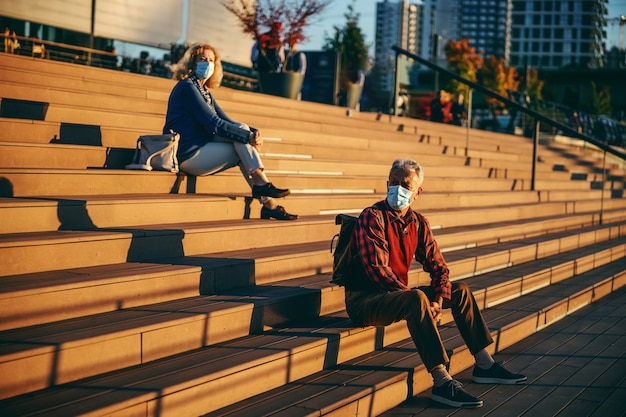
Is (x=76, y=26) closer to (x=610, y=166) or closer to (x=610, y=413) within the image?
(x=610, y=166)

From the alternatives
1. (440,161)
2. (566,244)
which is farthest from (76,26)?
(566,244)

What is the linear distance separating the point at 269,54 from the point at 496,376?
9.28 metres

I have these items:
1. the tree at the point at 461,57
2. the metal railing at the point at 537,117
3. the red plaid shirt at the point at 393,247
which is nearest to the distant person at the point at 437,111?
the metal railing at the point at 537,117

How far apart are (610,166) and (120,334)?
51.1 feet

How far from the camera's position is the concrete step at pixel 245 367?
3.31 metres

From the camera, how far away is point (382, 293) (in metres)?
4.68

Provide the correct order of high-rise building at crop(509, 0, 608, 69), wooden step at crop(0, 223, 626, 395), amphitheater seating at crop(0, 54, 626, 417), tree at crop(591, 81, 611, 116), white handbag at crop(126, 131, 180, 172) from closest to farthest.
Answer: wooden step at crop(0, 223, 626, 395)
amphitheater seating at crop(0, 54, 626, 417)
white handbag at crop(126, 131, 180, 172)
tree at crop(591, 81, 611, 116)
high-rise building at crop(509, 0, 608, 69)

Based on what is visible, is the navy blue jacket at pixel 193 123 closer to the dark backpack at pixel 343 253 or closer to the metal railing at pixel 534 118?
the dark backpack at pixel 343 253

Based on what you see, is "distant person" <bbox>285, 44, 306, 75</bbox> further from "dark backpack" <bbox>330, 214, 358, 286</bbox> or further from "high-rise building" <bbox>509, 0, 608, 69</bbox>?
"high-rise building" <bbox>509, 0, 608, 69</bbox>

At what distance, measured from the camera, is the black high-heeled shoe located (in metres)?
6.35

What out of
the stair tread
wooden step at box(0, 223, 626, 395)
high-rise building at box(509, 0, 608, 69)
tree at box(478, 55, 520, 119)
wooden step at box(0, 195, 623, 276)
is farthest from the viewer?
high-rise building at box(509, 0, 608, 69)

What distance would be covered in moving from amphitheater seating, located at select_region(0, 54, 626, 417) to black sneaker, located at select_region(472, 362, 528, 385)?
0.17m

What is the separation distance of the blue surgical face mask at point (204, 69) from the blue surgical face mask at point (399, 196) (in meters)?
2.28

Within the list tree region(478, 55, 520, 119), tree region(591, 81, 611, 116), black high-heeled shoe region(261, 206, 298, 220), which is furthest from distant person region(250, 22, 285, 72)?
tree region(478, 55, 520, 119)
